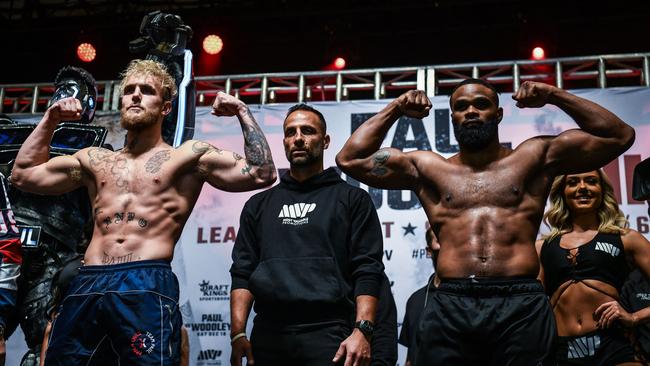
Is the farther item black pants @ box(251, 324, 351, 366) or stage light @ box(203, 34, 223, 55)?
stage light @ box(203, 34, 223, 55)

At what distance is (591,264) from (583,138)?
34.6 inches

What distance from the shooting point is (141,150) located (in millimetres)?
3309

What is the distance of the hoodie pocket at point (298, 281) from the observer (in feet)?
10.4

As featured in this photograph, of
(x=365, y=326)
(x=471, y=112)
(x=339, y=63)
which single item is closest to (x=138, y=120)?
(x=365, y=326)

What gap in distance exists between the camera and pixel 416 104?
3.27 metres

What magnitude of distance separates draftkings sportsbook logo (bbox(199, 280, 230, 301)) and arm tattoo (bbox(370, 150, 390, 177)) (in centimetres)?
245

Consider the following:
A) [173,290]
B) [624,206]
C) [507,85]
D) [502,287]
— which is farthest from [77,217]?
[507,85]

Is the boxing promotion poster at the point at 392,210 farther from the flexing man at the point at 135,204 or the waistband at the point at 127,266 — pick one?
the waistband at the point at 127,266

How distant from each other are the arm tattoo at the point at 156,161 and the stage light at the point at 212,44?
633cm

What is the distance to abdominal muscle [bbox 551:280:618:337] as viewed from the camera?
3.67 m

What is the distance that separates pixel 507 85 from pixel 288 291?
707 cm

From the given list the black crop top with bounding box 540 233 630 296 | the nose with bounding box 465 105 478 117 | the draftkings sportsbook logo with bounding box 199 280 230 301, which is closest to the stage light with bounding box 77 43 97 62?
the draftkings sportsbook logo with bounding box 199 280 230 301

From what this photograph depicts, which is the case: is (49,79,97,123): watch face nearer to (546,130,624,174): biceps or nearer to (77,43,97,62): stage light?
(546,130,624,174): biceps

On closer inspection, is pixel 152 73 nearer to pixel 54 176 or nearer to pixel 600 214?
pixel 54 176
